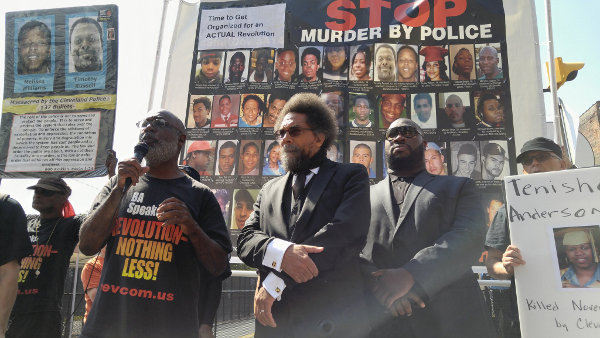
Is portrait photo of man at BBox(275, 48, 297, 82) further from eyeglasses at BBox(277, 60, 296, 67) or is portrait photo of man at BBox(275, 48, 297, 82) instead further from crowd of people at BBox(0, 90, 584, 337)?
crowd of people at BBox(0, 90, 584, 337)

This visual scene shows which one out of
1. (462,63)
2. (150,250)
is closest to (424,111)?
(462,63)

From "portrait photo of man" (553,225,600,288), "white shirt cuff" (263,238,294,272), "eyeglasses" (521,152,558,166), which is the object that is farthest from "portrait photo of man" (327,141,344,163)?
"white shirt cuff" (263,238,294,272)

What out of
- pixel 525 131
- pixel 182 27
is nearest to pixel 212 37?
pixel 182 27

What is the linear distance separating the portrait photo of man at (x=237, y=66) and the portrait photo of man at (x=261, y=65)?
6cm

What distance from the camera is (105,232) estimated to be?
85.5 inches

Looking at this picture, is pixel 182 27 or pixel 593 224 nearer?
pixel 593 224

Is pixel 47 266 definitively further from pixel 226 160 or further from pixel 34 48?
pixel 34 48

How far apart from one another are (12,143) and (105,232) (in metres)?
3.28

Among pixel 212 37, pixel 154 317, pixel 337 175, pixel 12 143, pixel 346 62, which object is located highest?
pixel 212 37

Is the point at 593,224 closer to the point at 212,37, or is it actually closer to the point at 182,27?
the point at 212,37

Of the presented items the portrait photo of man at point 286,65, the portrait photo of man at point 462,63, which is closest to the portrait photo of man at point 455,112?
the portrait photo of man at point 462,63

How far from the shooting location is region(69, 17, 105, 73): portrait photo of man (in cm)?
467

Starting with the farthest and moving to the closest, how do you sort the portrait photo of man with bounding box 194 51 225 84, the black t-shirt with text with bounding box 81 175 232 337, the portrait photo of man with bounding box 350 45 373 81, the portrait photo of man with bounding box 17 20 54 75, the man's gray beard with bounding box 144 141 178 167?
the portrait photo of man with bounding box 17 20 54 75, the portrait photo of man with bounding box 194 51 225 84, the portrait photo of man with bounding box 350 45 373 81, the man's gray beard with bounding box 144 141 178 167, the black t-shirt with text with bounding box 81 175 232 337

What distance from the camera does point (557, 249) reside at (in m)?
2.10
